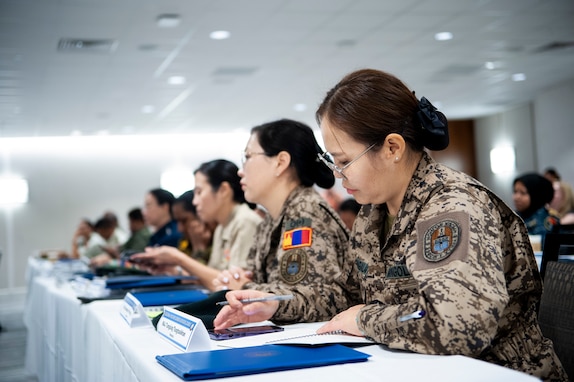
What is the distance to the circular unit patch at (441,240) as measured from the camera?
47.6 inches

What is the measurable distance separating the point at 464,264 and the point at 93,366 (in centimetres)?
129

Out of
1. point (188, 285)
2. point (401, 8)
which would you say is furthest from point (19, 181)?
point (188, 285)

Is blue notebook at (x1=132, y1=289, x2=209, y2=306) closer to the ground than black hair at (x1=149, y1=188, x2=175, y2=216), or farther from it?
closer to the ground

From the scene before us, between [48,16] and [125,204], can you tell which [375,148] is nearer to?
[48,16]

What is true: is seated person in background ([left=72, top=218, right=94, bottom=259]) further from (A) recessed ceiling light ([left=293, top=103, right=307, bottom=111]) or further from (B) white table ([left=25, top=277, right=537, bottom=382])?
(B) white table ([left=25, top=277, right=537, bottom=382])

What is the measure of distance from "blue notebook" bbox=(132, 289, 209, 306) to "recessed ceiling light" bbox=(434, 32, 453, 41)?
18.3 ft

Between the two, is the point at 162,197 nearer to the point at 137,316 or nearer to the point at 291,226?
the point at 291,226

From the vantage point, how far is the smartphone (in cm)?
146

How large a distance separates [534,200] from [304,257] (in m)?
3.58

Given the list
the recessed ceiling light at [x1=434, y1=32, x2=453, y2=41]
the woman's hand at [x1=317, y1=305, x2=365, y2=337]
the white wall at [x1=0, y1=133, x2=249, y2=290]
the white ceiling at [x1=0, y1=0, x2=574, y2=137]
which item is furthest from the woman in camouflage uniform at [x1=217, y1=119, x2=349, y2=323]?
the white wall at [x1=0, y1=133, x2=249, y2=290]

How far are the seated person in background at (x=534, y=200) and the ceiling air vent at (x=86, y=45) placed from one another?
424 centimetres

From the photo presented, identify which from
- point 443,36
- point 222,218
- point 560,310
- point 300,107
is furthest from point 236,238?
point 300,107

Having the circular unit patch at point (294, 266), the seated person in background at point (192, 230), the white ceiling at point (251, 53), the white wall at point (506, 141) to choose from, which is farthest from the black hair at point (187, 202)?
the white wall at point (506, 141)

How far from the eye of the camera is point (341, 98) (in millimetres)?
1474
